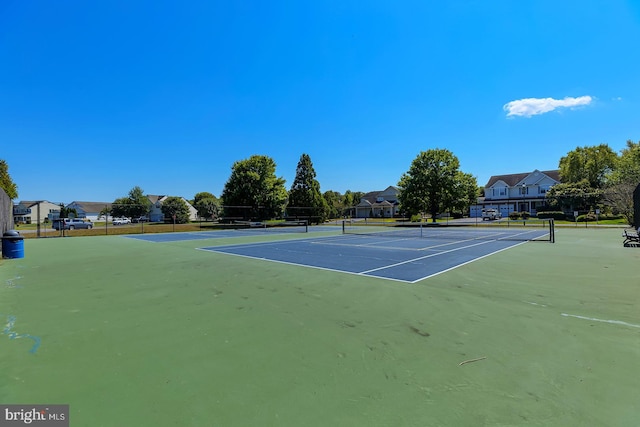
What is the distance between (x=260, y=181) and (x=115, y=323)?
34.3 meters

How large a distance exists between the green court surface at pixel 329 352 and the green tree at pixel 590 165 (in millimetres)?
50934

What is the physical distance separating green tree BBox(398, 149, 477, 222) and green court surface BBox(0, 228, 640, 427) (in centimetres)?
2918

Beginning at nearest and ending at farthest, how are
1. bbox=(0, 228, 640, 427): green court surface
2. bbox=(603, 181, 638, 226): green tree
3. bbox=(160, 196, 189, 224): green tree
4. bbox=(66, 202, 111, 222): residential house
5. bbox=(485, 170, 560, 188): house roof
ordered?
bbox=(0, 228, 640, 427): green court surface, bbox=(603, 181, 638, 226): green tree, bbox=(160, 196, 189, 224): green tree, bbox=(485, 170, 560, 188): house roof, bbox=(66, 202, 111, 222): residential house

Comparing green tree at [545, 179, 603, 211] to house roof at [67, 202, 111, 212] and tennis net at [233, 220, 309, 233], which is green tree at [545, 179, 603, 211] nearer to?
tennis net at [233, 220, 309, 233]

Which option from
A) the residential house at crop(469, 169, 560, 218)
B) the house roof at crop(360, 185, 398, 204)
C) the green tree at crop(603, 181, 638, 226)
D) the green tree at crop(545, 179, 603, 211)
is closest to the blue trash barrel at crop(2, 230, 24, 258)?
the green tree at crop(603, 181, 638, 226)

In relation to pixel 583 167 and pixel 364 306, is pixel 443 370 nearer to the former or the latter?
pixel 364 306

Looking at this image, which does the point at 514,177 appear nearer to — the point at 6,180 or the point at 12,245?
the point at 12,245

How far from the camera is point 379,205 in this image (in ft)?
216

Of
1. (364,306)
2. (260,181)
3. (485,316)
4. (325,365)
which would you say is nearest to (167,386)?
(325,365)

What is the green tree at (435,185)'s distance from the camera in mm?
35031

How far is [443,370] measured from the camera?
300 cm

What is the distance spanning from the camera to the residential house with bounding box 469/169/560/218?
2076 inches

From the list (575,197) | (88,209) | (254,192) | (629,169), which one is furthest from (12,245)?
(88,209)

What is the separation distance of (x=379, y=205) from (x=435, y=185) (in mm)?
30697
